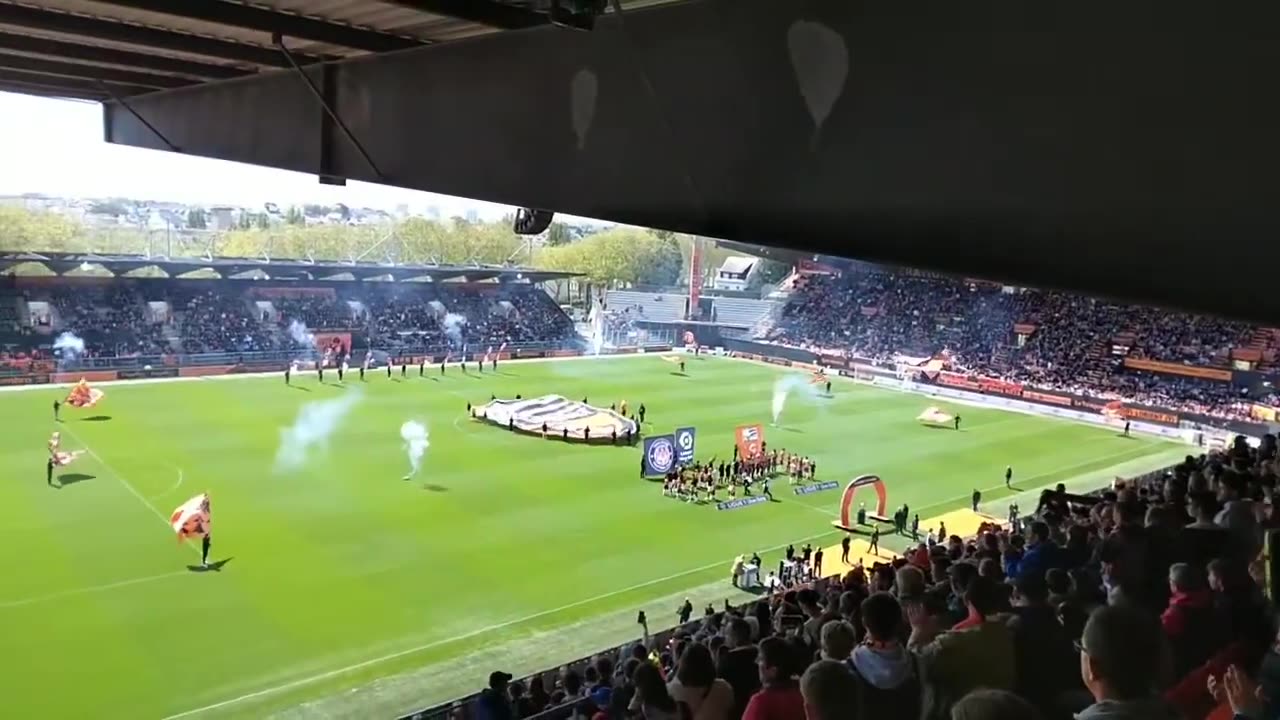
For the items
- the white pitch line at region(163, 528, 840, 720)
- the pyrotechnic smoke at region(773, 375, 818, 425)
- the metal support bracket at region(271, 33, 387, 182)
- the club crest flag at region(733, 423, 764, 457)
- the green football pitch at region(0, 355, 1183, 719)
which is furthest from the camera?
the pyrotechnic smoke at region(773, 375, 818, 425)

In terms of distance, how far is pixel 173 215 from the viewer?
78.8m

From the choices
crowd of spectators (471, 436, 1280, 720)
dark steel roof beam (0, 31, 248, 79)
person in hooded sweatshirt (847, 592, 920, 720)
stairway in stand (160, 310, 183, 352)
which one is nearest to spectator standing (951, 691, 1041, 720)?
crowd of spectators (471, 436, 1280, 720)

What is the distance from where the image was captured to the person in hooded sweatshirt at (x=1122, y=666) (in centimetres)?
257

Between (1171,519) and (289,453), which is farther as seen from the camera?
(289,453)

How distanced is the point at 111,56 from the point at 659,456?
21.9m

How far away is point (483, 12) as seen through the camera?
12.1 ft

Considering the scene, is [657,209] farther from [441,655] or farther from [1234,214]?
[441,655]

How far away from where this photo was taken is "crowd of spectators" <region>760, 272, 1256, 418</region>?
1724 inches

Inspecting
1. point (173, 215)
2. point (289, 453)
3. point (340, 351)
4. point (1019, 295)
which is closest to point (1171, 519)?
point (289, 453)

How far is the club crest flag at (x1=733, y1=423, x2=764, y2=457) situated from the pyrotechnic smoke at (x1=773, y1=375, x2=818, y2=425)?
927 cm

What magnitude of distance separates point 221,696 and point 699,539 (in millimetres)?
10542

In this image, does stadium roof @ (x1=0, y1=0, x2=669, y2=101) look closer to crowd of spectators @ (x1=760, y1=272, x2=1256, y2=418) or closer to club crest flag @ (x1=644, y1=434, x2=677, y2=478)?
club crest flag @ (x1=644, y1=434, x2=677, y2=478)

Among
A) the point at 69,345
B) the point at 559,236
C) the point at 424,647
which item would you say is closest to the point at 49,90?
the point at 424,647

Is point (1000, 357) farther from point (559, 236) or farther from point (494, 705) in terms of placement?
point (559, 236)
